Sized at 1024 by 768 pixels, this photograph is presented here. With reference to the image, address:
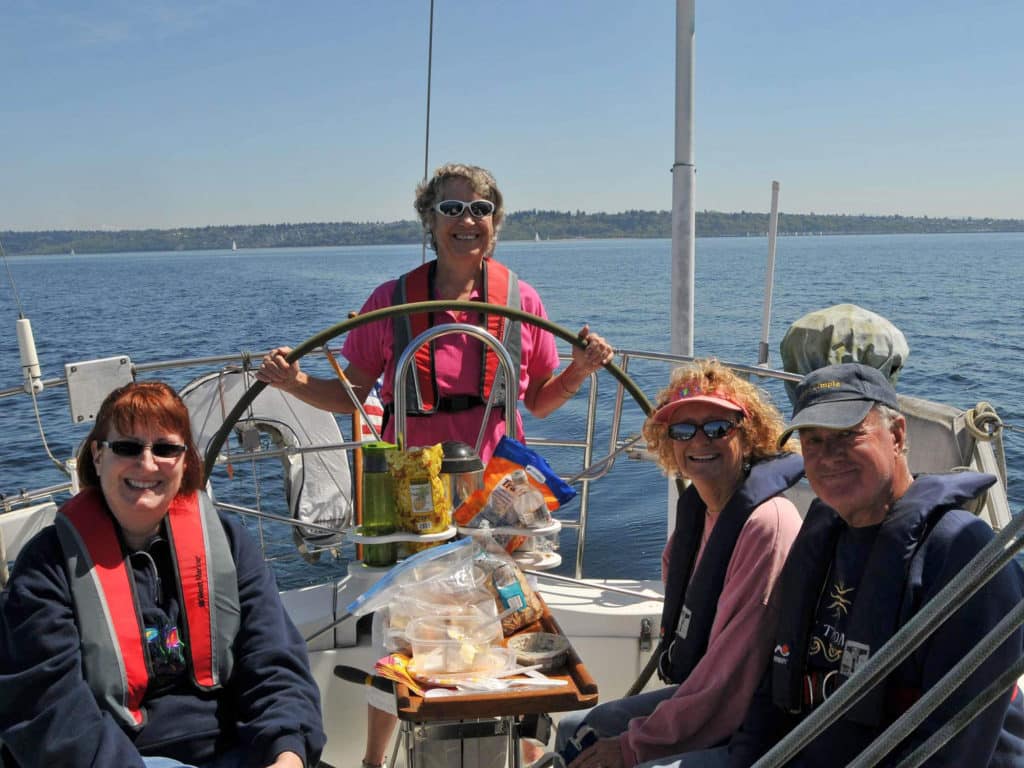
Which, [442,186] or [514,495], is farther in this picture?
[442,186]

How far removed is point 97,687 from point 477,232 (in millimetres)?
1529

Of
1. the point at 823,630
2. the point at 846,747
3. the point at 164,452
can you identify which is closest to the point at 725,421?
the point at 823,630

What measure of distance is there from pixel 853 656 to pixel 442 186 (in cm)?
169

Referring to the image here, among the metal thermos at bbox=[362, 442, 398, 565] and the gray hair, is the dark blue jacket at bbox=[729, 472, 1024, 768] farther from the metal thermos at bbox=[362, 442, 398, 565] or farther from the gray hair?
the metal thermos at bbox=[362, 442, 398, 565]

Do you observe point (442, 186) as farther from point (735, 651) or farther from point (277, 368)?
point (735, 651)

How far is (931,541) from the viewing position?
1.57 meters

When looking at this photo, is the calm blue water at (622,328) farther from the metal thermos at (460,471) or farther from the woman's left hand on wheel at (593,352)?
the metal thermos at (460,471)

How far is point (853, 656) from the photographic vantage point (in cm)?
162

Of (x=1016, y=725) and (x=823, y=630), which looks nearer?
(x=1016, y=725)

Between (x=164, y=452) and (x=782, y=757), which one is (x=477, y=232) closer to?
(x=164, y=452)

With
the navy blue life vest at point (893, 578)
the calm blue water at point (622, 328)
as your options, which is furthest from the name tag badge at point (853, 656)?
the calm blue water at point (622, 328)

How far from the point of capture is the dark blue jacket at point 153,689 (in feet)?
5.65

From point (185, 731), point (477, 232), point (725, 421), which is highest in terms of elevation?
point (477, 232)

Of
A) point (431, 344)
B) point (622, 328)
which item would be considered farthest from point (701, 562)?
point (622, 328)
